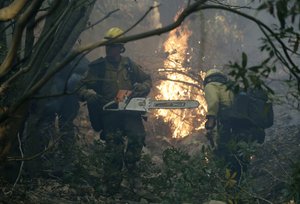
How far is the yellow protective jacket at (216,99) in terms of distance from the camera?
6836 mm

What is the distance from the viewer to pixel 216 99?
270 inches

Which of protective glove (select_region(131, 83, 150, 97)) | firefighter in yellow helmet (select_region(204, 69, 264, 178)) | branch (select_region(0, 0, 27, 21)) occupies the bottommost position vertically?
firefighter in yellow helmet (select_region(204, 69, 264, 178))

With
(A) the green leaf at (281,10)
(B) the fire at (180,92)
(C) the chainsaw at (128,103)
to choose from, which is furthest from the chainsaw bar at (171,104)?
(A) the green leaf at (281,10)

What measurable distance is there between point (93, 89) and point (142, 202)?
222 centimetres

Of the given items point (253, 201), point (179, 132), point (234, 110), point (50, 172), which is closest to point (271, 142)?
point (234, 110)

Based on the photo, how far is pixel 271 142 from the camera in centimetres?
867

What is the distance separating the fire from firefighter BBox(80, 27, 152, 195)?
399cm

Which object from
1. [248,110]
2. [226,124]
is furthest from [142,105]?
[248,110]

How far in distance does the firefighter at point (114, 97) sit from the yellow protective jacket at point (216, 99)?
1038 millimetres

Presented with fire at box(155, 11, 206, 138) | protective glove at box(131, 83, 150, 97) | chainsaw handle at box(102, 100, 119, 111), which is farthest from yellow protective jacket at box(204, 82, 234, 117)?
fire at box(155, 11, 206, 138)

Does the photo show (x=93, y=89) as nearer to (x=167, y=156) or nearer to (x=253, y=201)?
(x=167, y=156)

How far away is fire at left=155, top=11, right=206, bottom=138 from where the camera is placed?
11.2 metres

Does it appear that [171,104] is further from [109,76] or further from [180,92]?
[180,92]

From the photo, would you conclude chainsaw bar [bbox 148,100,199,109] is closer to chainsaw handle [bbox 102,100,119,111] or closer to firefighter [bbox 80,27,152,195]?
firefighter [bbox 80,27,152,195]
